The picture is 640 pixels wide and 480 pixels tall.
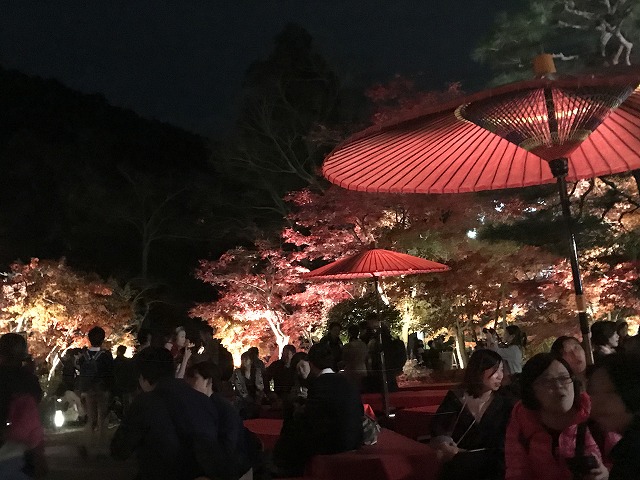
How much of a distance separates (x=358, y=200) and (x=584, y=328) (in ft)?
26.4

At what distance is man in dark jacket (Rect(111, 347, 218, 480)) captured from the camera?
252 centimetres

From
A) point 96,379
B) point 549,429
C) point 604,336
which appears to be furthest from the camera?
point 96,379

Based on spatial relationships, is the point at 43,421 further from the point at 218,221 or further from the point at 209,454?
the point at 218,221

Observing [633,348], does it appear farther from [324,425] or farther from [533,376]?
[324,425]

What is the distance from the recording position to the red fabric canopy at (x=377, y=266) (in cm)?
767

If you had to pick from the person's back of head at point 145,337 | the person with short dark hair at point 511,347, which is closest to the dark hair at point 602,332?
the person with short dark hair at point 511,347

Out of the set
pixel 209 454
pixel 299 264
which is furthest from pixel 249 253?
pixel 209 454

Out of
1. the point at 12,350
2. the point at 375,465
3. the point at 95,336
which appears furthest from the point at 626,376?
the point at 95,336

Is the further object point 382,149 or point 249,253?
point 249,253

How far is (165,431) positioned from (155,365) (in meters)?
0.41

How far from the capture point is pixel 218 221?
19.0 metres

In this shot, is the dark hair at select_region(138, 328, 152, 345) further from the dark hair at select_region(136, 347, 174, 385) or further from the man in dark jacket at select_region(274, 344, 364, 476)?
the dark hair at select_region(136, 347, 174, 385)

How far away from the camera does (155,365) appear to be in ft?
9.36

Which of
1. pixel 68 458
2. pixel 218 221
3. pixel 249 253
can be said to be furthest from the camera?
pixel 218 221
